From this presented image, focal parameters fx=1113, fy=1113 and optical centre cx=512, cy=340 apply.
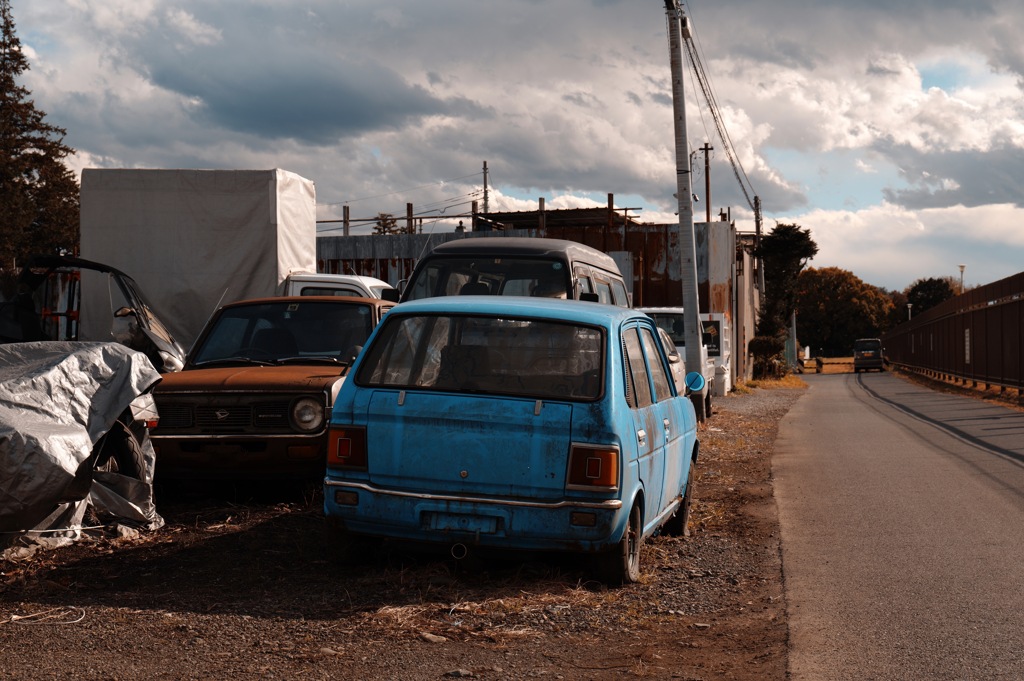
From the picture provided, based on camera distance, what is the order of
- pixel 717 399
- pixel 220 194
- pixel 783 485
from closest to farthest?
pixel 783 485, pixel 220 194, pixel 717 399

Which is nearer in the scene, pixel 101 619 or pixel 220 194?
pixel 101 619

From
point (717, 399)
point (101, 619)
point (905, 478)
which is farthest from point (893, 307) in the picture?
point (101, 619)

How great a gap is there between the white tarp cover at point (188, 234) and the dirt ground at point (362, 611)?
6.22 metres

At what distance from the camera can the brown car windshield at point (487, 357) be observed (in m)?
6.34

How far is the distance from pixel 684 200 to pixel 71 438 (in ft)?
48.1

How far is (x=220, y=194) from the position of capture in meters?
14.0

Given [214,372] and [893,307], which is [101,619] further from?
[893,307]

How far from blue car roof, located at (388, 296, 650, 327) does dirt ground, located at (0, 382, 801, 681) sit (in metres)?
1.42

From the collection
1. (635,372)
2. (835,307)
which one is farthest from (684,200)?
(835,307)

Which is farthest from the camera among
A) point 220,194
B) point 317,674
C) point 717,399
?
point 717,399

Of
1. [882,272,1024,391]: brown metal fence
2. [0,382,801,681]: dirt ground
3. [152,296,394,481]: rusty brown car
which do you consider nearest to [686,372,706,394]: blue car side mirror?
[0,382,801,681]: dirt ground

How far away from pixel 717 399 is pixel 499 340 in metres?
22.3

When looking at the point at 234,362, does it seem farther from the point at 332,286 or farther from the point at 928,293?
the point at 928,293

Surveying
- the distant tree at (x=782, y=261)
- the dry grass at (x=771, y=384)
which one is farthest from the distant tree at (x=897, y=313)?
the dry grass at (x=771, y=384)
